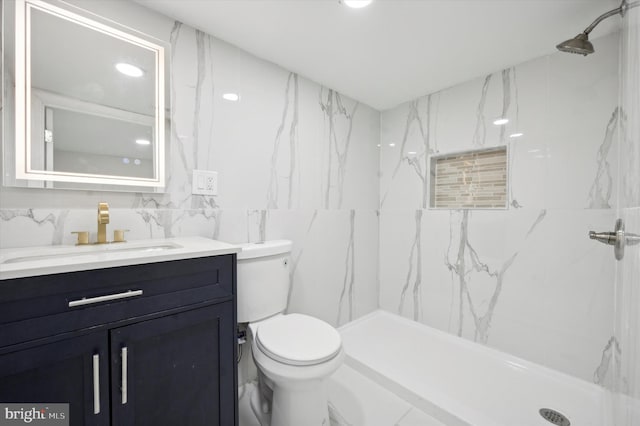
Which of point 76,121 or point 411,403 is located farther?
point 411,403

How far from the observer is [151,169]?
1310 millimetres

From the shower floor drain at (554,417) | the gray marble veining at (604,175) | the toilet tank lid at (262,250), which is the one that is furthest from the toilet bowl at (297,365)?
the gray marble veining at (604,175)

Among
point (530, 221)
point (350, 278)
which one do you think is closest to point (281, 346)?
point (350, 278)

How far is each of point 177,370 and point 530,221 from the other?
2122mm

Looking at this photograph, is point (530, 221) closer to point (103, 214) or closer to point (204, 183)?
point (204, 183)

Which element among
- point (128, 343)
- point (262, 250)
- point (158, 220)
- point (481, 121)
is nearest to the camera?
point (128, 343)

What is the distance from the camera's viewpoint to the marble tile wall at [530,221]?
4.94 feet

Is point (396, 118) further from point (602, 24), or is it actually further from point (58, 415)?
point (58, 415)

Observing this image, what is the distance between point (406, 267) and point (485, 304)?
2.14 feet

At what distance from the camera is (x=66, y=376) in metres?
0.76

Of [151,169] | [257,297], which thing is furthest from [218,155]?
[257,297]

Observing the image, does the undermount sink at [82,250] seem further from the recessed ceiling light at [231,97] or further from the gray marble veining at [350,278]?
the gray marble veining at [350,278]

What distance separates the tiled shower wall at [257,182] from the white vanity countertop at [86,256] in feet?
0.38

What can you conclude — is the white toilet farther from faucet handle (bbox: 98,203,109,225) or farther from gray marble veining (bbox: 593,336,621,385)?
gray marble veining (bbox: 593,336,621,385)
